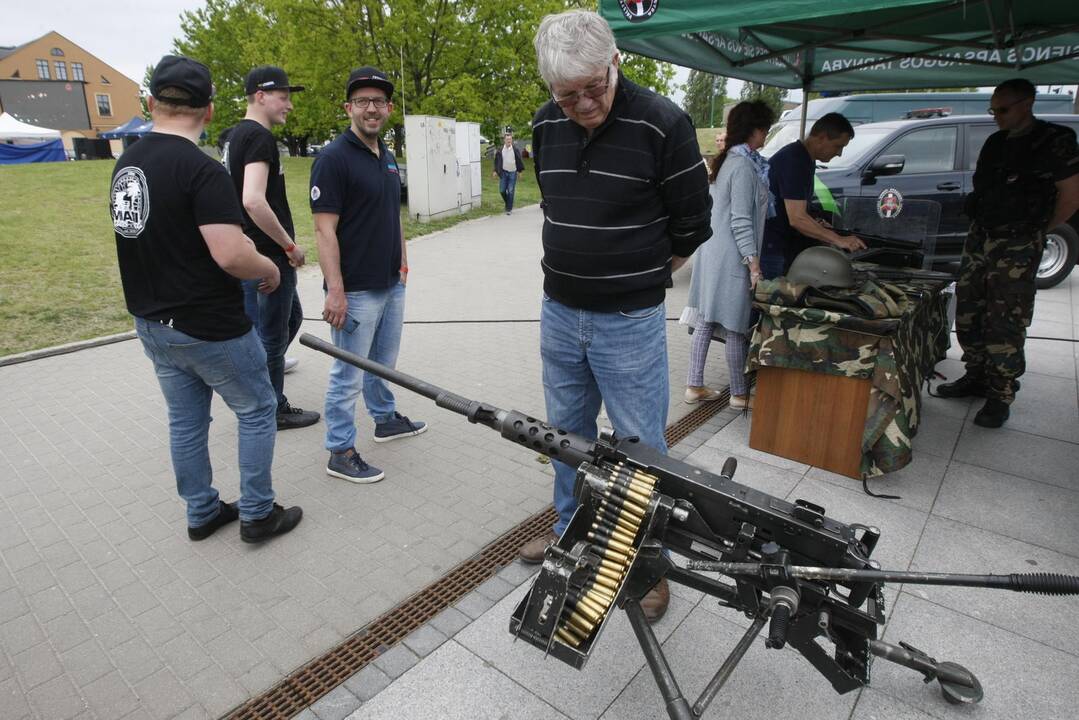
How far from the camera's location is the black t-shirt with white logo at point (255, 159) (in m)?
3.50

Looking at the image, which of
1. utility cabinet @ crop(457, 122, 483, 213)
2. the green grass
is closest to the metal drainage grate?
the green grass

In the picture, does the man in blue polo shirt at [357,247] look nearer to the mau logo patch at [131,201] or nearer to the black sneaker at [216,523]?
the black sneaker at [216,523]

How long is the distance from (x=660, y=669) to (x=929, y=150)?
8.18 m

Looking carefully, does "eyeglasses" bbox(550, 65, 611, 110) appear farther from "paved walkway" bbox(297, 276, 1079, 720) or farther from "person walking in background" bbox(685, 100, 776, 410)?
"person walking in background" bbox(685, 100, 776, 410)

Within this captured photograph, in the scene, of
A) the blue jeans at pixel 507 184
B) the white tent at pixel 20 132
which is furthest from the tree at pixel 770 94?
the white tent at pixel 20 132

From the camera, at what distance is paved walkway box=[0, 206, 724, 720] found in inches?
92.1

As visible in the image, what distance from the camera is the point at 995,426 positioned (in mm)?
4184

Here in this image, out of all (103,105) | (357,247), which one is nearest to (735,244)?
(357,247)

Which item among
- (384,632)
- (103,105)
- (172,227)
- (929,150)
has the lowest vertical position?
(384,632)

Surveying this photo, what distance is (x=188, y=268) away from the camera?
8.27 ft

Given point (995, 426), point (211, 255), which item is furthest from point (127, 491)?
point (995, 426)

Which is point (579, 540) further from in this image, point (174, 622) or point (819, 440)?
point (819, 440)

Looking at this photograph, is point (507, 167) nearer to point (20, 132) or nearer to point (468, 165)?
point (468, 165)

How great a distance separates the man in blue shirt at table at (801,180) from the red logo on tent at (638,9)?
1561 millimetres
